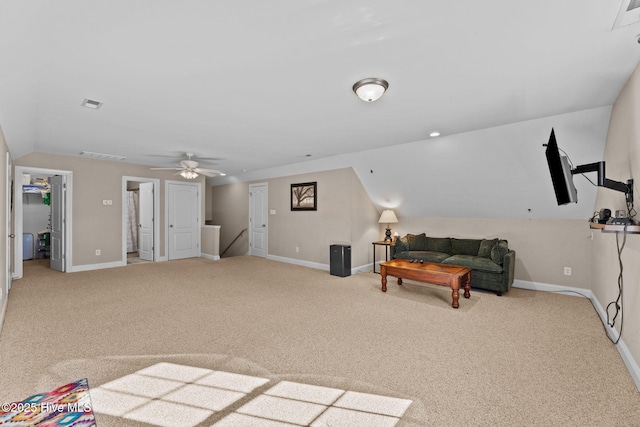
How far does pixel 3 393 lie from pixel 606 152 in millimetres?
6015

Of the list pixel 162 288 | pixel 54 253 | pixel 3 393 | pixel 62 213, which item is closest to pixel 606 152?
pixel 3 393

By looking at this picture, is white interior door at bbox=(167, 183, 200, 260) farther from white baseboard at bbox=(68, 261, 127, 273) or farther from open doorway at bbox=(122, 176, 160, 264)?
white baseboard at bbox=(68, 261, 127, 273)

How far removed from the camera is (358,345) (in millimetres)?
2697

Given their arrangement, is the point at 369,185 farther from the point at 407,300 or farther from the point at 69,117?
the point at 69,117

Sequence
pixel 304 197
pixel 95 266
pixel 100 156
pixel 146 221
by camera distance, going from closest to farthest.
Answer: pixel 100 156
pixel 95 266
pixel 304 197
pixel 146 221

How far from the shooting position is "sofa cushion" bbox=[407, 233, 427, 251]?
5562 mm

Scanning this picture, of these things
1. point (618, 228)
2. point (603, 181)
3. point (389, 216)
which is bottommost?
point (618, 228)

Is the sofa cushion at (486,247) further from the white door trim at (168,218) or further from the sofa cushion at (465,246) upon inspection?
the white door trim at (168,218)

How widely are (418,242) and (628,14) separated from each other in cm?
429

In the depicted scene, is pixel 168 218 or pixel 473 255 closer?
pixel 473 255

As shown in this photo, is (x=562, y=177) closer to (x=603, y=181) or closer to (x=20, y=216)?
(x=603, y=181)

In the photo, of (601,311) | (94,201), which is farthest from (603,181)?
(94,201)

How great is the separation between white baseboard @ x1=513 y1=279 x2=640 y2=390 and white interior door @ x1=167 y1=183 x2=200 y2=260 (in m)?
7.41

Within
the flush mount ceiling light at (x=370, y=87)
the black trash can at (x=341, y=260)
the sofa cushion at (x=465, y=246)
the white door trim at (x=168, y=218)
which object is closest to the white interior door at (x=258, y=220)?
the white door trim at (x=168, y=218)
